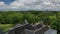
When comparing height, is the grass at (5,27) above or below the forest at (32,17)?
below

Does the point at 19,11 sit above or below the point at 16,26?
above

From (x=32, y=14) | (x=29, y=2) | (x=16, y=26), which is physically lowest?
(x=16, y=26)

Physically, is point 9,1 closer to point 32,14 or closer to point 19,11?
point 19,11

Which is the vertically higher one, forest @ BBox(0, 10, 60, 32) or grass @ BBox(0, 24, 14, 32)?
forest @ BBox(0, 10, 60, 32)

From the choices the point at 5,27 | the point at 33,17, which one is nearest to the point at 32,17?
the point at 33,17

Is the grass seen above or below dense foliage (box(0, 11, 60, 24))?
below

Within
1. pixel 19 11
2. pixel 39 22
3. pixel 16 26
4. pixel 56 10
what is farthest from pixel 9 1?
pixel 56 10

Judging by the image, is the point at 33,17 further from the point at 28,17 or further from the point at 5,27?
the point at 5,27

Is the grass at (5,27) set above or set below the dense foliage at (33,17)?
below
